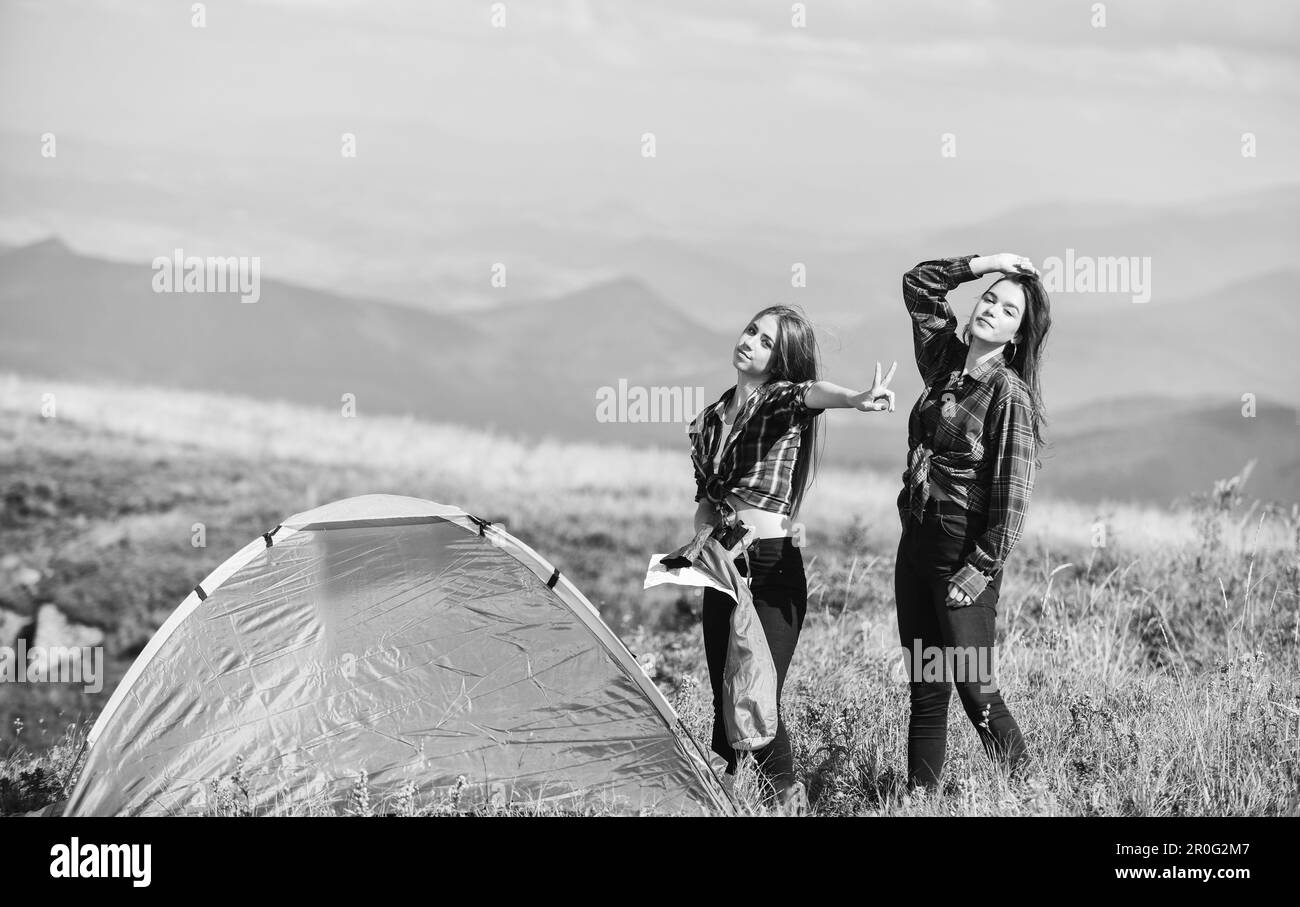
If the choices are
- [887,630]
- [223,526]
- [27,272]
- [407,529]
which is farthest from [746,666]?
[27,272]

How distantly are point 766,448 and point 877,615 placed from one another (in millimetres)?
3764

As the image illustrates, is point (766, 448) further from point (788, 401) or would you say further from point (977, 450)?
point (977, 450)

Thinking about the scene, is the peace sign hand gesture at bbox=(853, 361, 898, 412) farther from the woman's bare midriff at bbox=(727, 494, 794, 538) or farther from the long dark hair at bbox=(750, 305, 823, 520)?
the woman's bare midriff at bbox=(727, 494, 794, 538)

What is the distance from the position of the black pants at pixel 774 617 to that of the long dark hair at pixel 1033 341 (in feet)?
3.40

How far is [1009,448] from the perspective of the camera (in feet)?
15.0

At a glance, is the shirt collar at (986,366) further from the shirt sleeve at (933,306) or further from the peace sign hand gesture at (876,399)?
the peace sign hand gesture at (876,399)

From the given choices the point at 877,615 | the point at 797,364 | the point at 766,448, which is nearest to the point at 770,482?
the point at 766,448

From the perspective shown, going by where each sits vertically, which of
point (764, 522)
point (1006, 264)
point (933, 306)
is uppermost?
point (1006, 264)

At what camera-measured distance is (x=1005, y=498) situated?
14.9 feet

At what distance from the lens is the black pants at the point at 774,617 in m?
4.91

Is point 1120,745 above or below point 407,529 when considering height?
below

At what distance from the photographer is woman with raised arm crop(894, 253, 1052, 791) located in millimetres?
4562

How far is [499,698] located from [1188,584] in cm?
520
